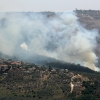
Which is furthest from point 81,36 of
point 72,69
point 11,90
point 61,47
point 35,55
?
point 11,90

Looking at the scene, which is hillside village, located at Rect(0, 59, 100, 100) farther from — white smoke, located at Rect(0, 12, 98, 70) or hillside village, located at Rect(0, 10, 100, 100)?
white smoke, located at Rect(0, 12, 98, 70)

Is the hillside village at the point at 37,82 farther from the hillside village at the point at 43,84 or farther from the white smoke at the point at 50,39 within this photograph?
the white smoke at the point at 50,39

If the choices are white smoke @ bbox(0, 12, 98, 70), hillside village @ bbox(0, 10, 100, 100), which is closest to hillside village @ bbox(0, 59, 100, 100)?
hillside village @ bbox(0, 10, 100, 100)

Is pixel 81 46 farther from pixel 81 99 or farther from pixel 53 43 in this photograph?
pixel 81 99

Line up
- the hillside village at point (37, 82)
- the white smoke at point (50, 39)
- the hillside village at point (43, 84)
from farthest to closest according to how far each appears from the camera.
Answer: the white smoke at point (50, 39) → the hillside village at point (37, 82) → the hillside village at point (43, 84)

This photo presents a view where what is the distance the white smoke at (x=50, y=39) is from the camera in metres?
132

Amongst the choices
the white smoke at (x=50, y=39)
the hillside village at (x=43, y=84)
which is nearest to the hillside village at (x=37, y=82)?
the hillside village at (x=43, y=84)

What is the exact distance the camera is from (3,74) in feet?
304

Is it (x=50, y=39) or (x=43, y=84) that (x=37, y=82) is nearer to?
(x=43, y=84)

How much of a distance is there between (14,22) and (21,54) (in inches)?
1716

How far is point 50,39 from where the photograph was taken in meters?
157

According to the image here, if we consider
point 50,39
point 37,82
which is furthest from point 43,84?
point 50,39

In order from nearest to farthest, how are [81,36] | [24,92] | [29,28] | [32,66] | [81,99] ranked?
[81,99]
[24,92]
[32,66]
[81,36]
[29,28]

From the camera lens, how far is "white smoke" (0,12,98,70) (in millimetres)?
132375
